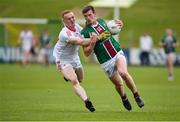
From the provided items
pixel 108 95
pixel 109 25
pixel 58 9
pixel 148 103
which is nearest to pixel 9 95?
pixel 108 95

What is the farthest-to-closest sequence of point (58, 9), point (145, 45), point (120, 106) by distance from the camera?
point (58, 9) → point (145, 45) → point (120, 106)

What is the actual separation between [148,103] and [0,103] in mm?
3883

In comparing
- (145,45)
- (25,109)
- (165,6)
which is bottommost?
(165,6)

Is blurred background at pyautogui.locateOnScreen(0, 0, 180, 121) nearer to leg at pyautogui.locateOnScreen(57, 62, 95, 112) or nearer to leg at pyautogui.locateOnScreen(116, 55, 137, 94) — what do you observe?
leg at pyautogui.locateOnScreen(57, 62, 95, 112)

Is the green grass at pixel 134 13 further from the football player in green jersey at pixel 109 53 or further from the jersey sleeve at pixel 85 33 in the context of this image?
the jersey sleeve at pixel 85 33

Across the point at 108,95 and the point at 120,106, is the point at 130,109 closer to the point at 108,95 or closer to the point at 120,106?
the point at 120,106

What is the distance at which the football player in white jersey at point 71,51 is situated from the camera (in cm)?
1756

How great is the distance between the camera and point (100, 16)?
206 ft

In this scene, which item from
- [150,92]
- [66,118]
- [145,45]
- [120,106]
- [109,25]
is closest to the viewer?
[66,118]

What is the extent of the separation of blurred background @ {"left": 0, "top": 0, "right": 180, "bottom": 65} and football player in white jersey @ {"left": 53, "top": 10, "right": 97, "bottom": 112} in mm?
33363

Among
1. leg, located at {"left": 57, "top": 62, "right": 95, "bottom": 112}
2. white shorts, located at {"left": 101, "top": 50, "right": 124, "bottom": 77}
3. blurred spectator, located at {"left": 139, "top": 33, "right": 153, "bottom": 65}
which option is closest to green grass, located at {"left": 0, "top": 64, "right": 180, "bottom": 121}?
leg, located at {"left": 57, "top": 62, "right": 95, "bottom": 112}

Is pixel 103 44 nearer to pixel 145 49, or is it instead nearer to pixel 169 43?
pixel 169 43

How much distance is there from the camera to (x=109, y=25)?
58.3 ft

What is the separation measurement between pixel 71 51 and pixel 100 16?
4444 centimetres
